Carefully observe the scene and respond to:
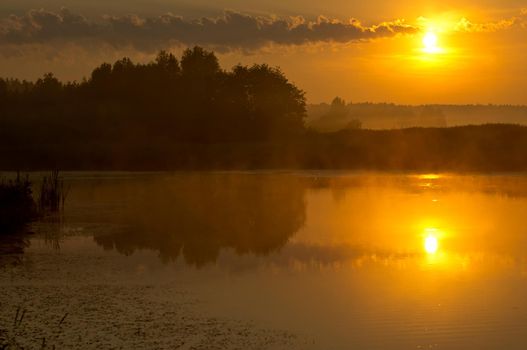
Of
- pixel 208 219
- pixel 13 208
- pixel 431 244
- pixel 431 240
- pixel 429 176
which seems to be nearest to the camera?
pixel 431 244

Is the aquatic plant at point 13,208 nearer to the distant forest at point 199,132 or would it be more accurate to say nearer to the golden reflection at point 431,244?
the golden reflection at point 431,244

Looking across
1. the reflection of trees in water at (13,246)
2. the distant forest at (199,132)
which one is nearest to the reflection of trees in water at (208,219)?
the reflection of trees in water at (13,246)

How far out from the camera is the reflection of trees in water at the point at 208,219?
68.6 ft

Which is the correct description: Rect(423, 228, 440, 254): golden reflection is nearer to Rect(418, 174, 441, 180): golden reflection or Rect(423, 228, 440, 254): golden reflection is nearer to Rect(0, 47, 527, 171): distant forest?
Rect(418, 174, 441, 180): golden reflection

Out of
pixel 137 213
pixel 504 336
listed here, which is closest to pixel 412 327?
pixel 504 336

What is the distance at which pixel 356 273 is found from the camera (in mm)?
17156

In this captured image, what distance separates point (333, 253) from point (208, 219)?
8044 millimetres

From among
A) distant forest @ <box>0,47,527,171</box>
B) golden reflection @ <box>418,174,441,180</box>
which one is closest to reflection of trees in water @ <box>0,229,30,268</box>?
golden reflection @ <box>418,174,441,180</box>

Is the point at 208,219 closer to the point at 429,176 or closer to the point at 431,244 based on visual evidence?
the point at 431,244

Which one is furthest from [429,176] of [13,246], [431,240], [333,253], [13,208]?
[13,246]

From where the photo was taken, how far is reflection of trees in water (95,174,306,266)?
20906 millimetres

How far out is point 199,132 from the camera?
238ft

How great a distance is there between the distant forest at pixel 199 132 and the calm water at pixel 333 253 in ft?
67.9

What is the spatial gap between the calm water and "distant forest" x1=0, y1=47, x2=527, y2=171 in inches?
815
